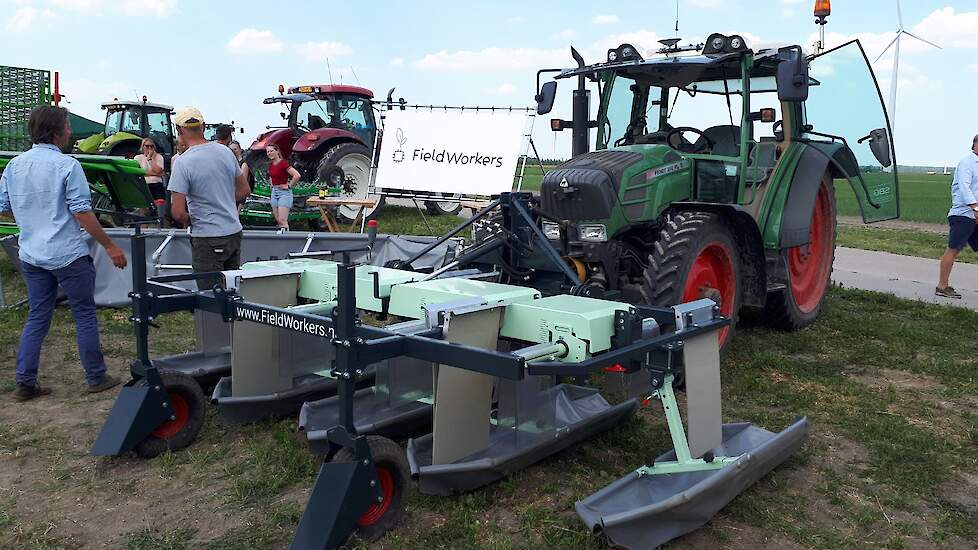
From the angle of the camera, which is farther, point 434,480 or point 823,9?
point 823,9

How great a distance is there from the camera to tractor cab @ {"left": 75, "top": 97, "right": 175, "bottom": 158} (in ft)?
46.2

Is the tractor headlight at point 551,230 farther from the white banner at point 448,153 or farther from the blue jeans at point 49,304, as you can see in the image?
the white banner at point 448,153

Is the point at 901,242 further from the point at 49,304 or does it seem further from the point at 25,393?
the point at 25,393

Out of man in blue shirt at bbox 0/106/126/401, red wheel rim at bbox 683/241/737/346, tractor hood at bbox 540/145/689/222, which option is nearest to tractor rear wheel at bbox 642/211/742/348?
red wheel rim at bbox 683/241/737/346

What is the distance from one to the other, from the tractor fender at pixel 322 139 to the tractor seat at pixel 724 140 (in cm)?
883

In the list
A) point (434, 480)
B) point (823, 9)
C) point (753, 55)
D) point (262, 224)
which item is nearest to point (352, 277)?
point (434, 480)

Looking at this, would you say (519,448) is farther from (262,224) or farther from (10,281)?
(262,224)

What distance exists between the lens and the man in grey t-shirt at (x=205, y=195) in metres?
4.74

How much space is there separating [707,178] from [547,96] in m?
1.31

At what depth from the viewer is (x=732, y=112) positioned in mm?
5594

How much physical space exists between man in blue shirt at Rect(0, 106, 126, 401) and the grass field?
430 mm

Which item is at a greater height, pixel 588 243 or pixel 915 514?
pixel 588 243

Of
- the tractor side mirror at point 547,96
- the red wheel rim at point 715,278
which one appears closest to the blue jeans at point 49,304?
the tractor side mirror at point 547,96

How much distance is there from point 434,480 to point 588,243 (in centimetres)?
206
